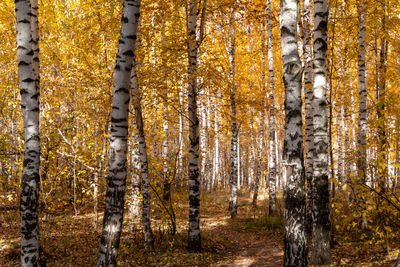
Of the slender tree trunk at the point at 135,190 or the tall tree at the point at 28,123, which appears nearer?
the tall tree at the point at 28,123

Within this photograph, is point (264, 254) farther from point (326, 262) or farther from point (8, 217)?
point (8, 217)

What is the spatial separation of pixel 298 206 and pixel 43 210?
676 cm

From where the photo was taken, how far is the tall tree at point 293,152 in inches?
153

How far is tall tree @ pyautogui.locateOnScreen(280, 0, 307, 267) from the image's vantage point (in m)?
3.89

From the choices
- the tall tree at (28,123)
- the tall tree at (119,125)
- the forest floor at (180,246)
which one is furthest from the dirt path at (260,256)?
the tall tree at (28,123)

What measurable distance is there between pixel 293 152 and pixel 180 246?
513cm

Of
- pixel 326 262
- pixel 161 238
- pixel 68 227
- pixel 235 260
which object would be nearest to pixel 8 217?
pixel 68 227

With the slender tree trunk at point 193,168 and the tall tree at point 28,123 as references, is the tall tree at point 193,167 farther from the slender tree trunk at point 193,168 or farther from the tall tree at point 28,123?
the tall tree at point 28,123

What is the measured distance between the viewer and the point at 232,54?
12914 mm

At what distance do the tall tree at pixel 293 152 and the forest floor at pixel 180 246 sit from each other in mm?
1906

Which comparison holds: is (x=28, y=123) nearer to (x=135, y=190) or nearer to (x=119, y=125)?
(x=119, y=125)

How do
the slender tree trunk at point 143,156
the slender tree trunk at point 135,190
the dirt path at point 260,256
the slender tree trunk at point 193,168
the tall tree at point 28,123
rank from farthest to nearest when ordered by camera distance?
the slender tree trunk at point 135,190, the slender tree trunk at point 193,168, the slender tree trunk at point 143,156, the dirt path at point 260,256, the tall tree at point 28,123

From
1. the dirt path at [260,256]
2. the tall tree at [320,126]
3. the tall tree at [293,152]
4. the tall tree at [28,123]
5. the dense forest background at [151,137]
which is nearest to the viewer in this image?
the tall tree at [293,152]

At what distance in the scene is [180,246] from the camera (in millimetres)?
7906
